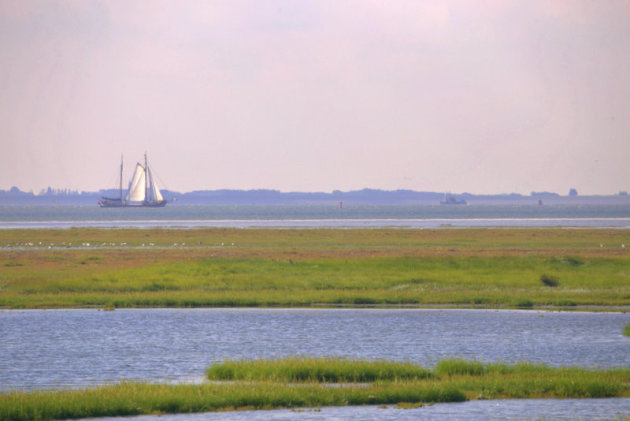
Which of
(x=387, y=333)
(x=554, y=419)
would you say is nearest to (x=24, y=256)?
(x=387, y=333)

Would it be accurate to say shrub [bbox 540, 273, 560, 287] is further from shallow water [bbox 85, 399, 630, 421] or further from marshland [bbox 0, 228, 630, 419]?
shallow water [bbox 85, 399, 630, 421]

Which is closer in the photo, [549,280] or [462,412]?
[462,412]

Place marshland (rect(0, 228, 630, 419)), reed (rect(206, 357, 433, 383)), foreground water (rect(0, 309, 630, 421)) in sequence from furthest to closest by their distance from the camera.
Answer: reed (rect(206, 357, 433, 383)), marshland (rect(0, 228, 630, 419)), foreground water (rect(0, 309, 630, 421))

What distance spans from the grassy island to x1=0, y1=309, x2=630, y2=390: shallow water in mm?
2405

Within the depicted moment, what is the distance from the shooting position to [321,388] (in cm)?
2511

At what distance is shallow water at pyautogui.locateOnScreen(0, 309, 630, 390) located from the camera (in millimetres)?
29938

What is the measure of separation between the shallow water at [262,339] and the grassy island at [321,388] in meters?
2.41

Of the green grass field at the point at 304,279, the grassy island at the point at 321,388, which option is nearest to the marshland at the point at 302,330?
the grassy island at the point at 321,388

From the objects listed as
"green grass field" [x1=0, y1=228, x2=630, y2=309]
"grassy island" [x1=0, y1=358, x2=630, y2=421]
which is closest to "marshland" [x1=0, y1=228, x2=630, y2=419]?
"grassy island" [x1=0, y1=358, x2=630, y2=421]

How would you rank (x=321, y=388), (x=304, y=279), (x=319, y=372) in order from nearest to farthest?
(x=321, y=388) < (x=319, y=372) < (x=304, y=279)

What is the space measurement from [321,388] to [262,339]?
11.6 m

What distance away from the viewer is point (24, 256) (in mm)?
81750

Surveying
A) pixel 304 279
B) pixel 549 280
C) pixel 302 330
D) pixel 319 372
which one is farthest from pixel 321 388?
pixel 549 280

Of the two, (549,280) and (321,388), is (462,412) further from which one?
(549,280)
